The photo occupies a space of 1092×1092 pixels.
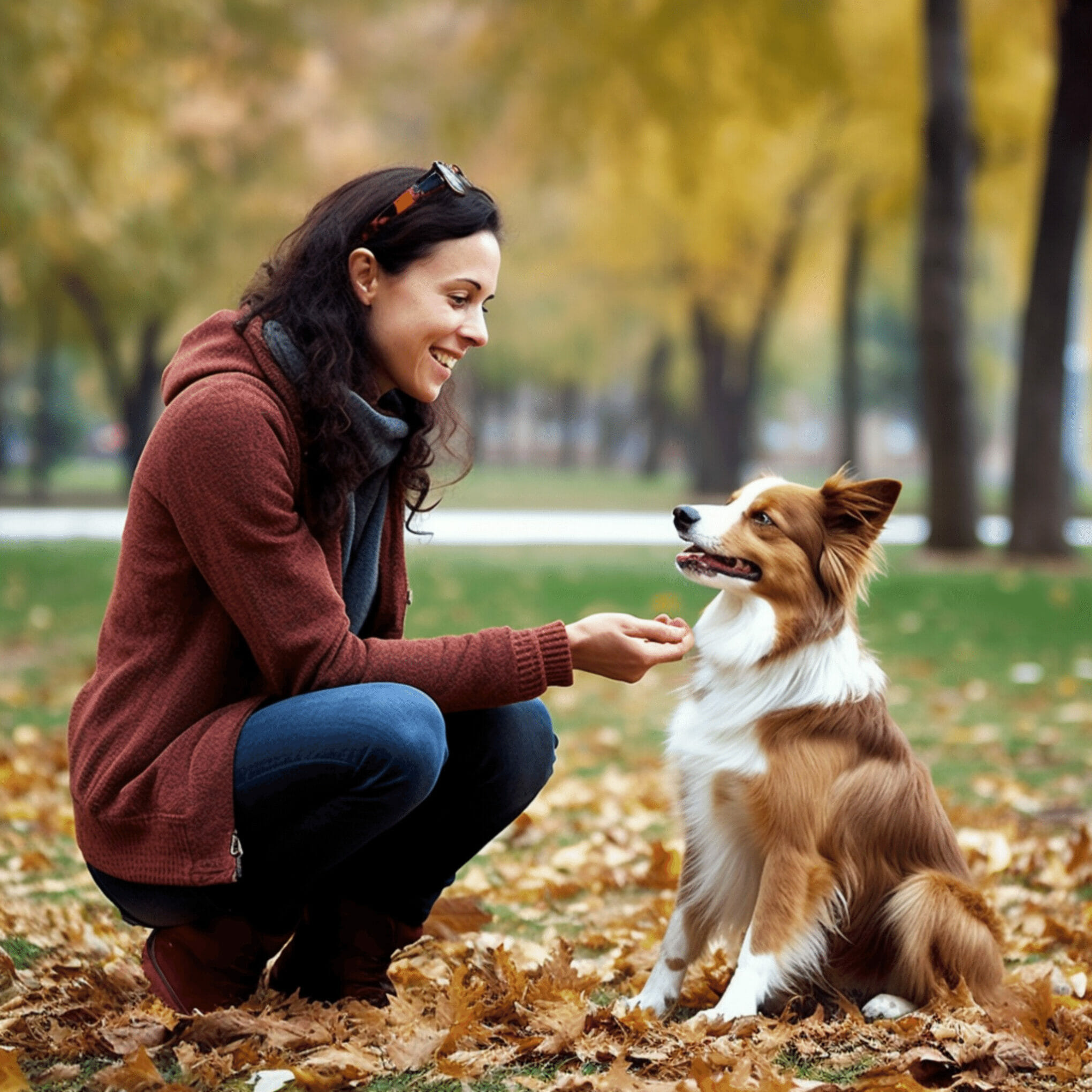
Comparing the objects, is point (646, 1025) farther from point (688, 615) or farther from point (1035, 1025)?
point (688, 615)

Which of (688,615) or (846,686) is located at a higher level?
(846,686)

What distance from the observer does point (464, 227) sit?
3.14 meters

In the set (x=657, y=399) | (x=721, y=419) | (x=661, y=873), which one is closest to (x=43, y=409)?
(x=657, y=399)

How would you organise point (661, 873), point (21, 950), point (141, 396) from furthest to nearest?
point (141, 396)
point (661, 873)
point (21, 950)

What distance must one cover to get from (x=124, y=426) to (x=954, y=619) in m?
20.9

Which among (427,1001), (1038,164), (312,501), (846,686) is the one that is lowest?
(427,1001)

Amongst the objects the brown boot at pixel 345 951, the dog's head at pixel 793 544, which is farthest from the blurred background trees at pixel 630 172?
the brown boot at pixel 345 951

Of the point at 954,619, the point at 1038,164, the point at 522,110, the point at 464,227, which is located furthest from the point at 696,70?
the point at 464,227

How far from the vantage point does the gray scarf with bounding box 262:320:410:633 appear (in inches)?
119

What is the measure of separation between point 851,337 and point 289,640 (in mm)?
22955

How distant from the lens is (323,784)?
2.95m

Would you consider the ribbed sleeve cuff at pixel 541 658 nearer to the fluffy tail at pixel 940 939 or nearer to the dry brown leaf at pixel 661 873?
the fluffy tail at pixel 940 939

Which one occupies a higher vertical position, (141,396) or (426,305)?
(141,396)

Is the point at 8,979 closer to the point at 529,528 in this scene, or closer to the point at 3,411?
the point at 529,528
